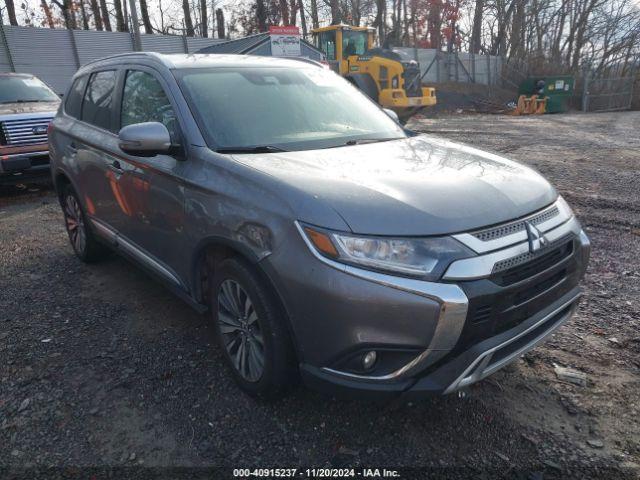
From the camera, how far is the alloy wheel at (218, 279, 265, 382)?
2.43 meters

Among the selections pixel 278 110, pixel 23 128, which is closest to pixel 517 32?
pixel 23 128

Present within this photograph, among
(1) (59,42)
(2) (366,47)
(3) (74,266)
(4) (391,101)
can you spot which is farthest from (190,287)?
(1) (59,42)

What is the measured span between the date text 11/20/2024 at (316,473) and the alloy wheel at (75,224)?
10.4 feet

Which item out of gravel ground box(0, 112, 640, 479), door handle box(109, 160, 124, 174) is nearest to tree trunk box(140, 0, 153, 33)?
gravel ground box(0, 112, 640, 479)

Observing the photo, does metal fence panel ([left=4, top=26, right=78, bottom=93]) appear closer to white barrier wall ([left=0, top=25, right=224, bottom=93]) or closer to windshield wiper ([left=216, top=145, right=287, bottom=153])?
white barrier wall ([left=0, top=25, right=224, bottom=93])

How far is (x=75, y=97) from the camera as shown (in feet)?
14.5

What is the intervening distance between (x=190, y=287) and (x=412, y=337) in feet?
4.95

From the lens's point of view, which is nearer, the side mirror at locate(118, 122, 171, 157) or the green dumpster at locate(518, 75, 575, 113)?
the side mirror at locate(118, 122, 171, 157)

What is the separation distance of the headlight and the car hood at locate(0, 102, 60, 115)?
7784 millimetres

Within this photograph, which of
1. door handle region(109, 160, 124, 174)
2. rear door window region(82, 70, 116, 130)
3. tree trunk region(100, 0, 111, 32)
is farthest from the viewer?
tree trunk region(100, 0, 111, 32)

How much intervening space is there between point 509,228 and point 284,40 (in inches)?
548

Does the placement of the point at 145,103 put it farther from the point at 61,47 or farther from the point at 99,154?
the point at 61,47

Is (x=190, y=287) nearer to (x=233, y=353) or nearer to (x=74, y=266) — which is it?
(x=233, y=353)

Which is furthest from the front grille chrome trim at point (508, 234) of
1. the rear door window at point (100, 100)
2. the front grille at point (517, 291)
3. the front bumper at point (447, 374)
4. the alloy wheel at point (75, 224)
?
the alloy wheel at point (75, 224)
